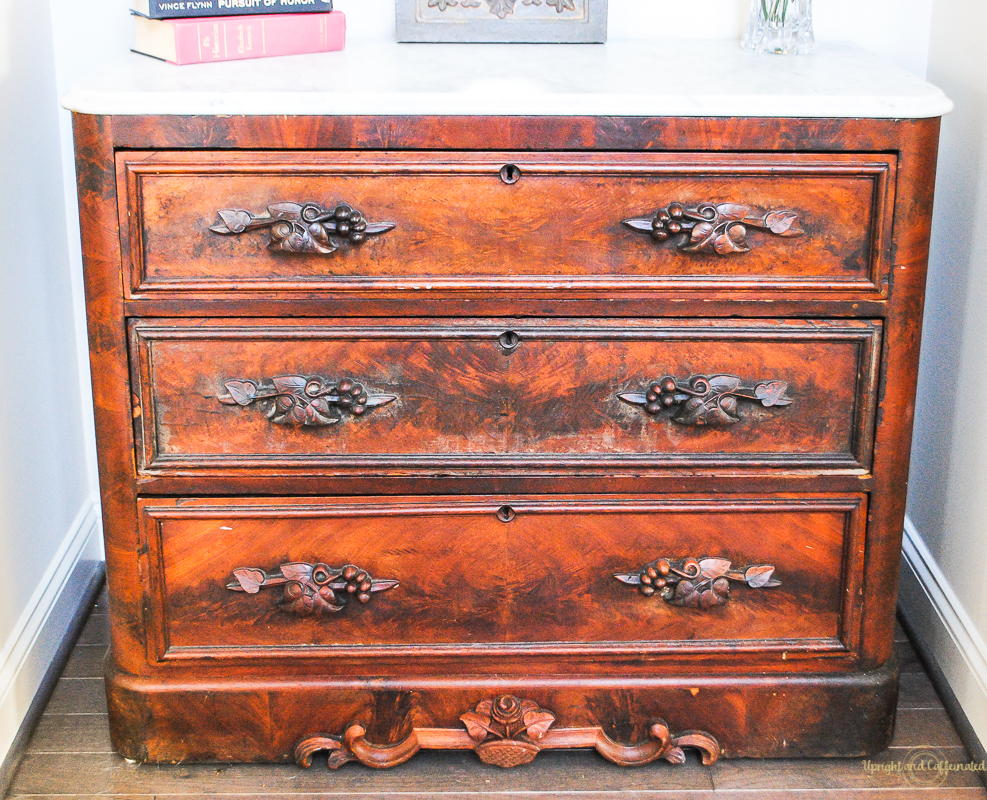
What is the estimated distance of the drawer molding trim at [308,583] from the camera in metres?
1.41

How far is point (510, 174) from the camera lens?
127cm

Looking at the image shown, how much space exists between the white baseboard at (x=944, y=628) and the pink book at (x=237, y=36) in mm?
1279

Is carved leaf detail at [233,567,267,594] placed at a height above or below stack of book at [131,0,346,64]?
below

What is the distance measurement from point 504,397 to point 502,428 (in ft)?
0.14

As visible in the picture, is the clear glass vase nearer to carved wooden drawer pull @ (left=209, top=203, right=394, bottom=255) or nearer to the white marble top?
the white marble top

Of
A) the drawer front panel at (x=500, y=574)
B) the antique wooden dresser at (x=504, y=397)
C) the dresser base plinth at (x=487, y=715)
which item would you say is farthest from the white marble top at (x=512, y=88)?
the dresser base plinth at (x=487, y=715)

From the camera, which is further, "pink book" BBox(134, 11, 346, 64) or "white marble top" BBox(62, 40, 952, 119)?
"pink book" BBox(134, 11, 346, 64)

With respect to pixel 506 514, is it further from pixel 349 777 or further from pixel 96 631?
pixel 96 631

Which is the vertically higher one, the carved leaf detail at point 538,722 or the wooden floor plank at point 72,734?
the carved leaf detail at point 538,722

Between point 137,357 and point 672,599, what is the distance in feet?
2.53

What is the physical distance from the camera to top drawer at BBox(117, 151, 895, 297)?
4.16 ft

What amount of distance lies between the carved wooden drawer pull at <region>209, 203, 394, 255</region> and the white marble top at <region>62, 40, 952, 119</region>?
11cm

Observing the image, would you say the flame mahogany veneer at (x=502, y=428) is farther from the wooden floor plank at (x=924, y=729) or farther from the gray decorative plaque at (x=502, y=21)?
the gray decorative plaque at (x=502, y=21)

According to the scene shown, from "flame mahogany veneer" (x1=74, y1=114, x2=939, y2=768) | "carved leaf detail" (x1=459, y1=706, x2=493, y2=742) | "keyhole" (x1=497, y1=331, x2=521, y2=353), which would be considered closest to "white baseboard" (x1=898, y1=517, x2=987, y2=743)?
"flame mahogany veneer" (x1=74, y1=114, x2=939, y2=768)
